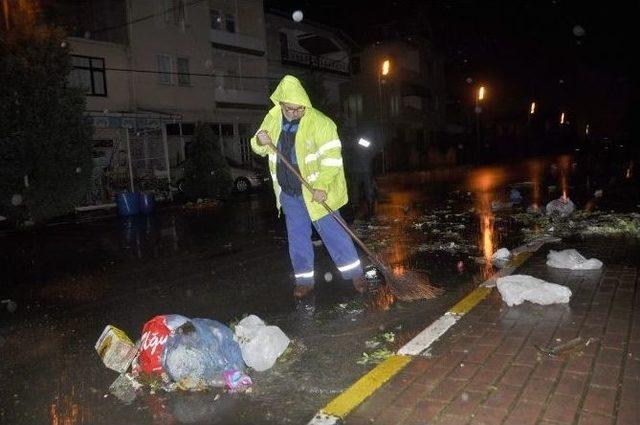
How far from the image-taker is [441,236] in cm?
825

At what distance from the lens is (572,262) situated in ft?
17.8

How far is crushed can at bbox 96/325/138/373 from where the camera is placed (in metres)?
3.49

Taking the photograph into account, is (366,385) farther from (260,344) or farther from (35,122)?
(35,122)

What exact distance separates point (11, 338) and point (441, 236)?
240 inches

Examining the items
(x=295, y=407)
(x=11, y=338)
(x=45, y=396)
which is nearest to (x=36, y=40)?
(x=11, y=338)

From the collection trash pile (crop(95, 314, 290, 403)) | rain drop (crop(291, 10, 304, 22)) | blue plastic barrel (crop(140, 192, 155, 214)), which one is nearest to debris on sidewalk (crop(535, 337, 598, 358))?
trash pile (crop(95, 314, 290, 403))

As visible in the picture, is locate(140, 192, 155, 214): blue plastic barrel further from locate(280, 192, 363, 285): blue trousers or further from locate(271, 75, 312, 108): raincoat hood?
locate(271, 75, 312, 108): raincoat hood

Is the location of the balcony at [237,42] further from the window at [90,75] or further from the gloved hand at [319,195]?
the gloved hand at [319,195]

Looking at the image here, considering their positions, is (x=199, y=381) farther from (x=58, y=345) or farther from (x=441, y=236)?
(x=441, y=236)

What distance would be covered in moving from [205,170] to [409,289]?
1357 centimetres

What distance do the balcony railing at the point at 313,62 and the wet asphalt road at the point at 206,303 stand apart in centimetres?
2437

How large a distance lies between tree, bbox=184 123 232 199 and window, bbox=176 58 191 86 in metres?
9.17

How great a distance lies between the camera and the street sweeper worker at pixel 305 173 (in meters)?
4.82

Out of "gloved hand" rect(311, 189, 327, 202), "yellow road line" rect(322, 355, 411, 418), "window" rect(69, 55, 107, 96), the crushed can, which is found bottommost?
"yellow road line" rect(322, 355, 411, 418)
